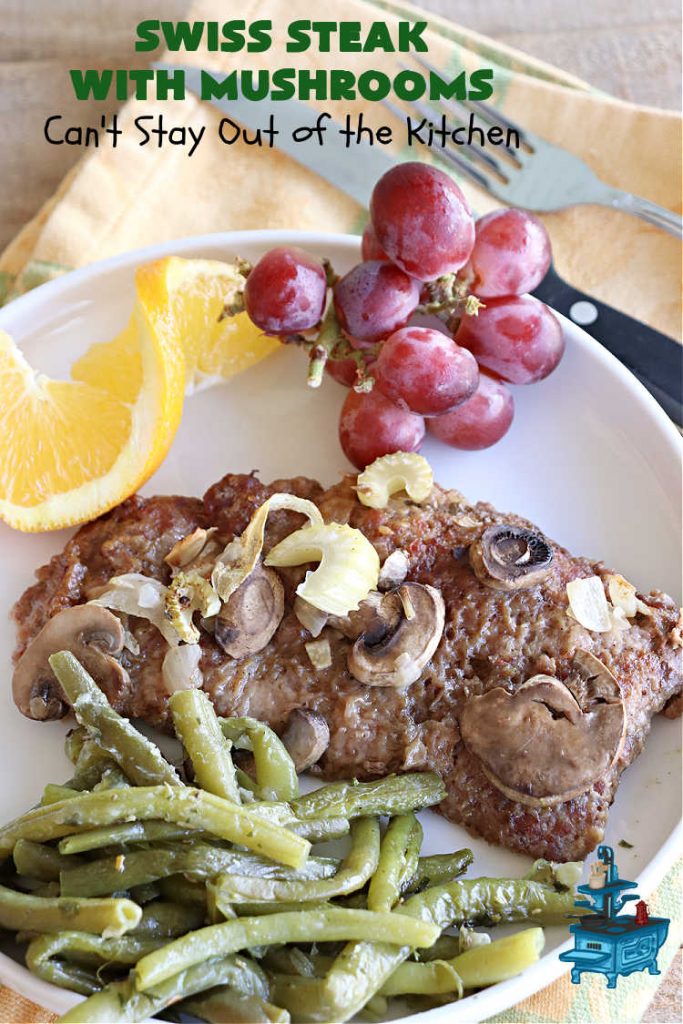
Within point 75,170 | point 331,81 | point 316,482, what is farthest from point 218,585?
point 331,81

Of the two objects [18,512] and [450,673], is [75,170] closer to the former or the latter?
[18,512]

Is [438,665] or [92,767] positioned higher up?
[438,665]

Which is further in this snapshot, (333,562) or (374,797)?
(333,562)

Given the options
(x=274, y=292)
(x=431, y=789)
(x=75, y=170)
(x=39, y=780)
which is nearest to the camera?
(x=431, y=789)

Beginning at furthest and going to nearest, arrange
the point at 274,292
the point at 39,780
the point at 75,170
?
the point at 75,170
the point at 274,292
the point at 39,780

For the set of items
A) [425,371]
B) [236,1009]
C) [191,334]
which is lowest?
[236,1009]

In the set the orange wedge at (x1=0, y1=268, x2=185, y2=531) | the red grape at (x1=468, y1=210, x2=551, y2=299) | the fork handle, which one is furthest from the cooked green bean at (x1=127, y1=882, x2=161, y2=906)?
the fork handle

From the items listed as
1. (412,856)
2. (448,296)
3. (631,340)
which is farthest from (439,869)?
(631,340)

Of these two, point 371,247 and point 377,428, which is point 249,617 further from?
point 371,247

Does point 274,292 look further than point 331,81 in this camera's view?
No
